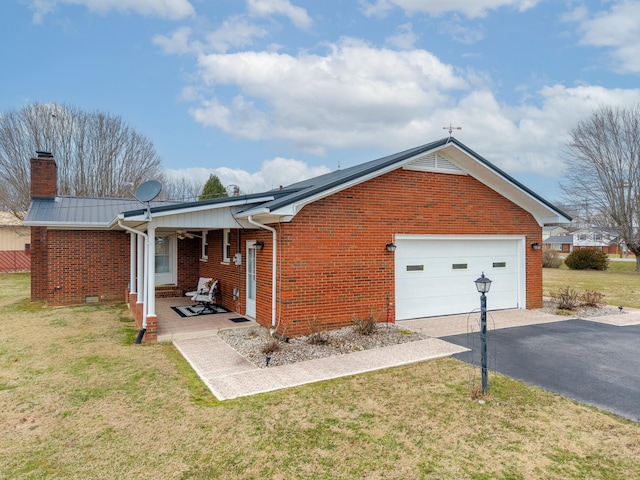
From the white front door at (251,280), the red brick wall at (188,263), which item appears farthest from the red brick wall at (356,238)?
the red brick wall at (188,263)

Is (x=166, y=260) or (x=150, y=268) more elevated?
(x=150, y=268)

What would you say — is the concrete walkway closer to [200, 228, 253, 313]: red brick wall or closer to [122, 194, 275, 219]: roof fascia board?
[200, 228, 253, 313]: red brick wall

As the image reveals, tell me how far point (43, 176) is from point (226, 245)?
885 centimetres

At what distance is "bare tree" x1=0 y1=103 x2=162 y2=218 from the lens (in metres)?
26.3

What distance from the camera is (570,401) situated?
5.05 metres

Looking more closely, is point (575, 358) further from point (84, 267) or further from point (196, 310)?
point (84, 267)

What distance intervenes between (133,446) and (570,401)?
17.0 feet

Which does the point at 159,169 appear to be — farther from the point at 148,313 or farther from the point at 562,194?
the point at 562,194

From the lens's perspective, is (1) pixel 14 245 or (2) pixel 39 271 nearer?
(2) pixel 39 271

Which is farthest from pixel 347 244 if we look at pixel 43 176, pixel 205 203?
pixel 43 176

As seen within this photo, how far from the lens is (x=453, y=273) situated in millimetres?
10469

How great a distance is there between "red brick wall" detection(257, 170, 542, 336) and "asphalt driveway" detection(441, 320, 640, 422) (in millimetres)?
2175

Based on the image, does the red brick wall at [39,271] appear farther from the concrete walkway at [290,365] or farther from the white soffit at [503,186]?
the white soffit at [503,186]

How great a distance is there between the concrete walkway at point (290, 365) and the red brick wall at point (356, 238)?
1378mm
